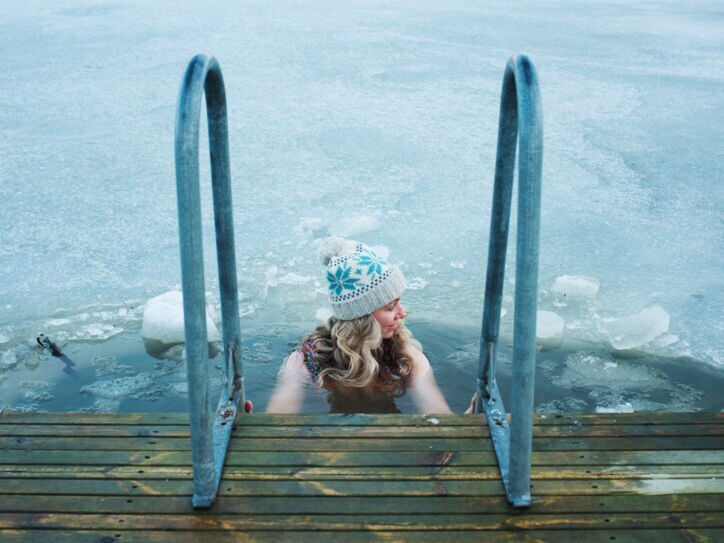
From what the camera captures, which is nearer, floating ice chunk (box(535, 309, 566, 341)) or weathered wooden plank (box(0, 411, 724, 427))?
weathered wooden plank (box(0, 411, 724, 427))

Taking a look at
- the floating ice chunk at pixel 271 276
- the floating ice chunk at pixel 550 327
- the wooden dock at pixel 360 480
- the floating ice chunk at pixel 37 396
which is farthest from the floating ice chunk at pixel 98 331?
the floating ice chunk at pixel 550 327

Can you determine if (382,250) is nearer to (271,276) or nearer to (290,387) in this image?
(271,276)

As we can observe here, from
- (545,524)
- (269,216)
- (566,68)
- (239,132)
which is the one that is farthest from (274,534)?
(566,68)

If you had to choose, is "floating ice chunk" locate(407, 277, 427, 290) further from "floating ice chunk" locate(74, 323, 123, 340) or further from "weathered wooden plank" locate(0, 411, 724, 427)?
"weathered wooden plank" locate(0, 411, 724, 427)

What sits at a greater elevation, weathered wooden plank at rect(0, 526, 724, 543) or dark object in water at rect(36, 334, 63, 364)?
weathered wooden plank at rect(0, 526, 724, 543)

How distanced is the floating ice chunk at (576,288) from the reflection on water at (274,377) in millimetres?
326

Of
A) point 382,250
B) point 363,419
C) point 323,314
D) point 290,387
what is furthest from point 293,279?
point 363,419

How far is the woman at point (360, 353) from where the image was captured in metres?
2.87

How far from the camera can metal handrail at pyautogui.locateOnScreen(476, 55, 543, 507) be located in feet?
4.71

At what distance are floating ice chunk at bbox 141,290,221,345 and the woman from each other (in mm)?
547

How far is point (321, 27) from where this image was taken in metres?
7.99

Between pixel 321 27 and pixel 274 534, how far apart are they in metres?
7.05

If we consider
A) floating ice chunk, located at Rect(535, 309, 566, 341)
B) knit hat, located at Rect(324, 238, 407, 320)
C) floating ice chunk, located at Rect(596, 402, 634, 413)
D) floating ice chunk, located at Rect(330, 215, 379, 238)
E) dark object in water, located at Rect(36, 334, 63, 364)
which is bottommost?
floating ice chunk, located at Rect(596, 402, 634, 413)

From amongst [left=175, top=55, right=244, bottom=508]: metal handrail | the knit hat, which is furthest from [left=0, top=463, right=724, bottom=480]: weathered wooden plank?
the knit hat
